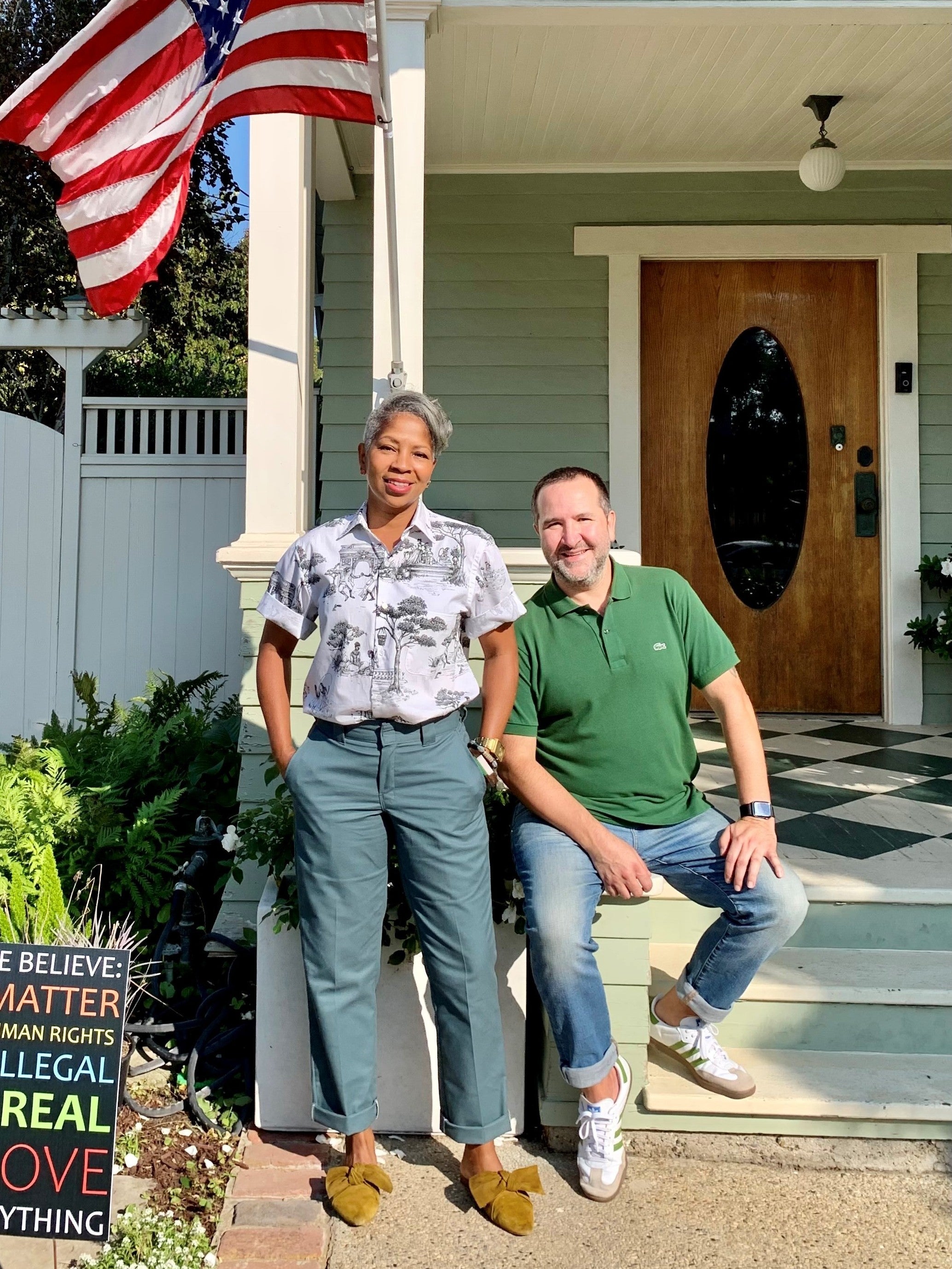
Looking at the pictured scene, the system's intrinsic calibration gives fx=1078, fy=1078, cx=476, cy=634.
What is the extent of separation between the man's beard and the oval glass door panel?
9.86ft

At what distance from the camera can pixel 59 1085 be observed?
185 centimetres

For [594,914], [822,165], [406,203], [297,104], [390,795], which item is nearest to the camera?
[390,795]

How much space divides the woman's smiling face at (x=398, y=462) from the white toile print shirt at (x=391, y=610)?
0.24 ft

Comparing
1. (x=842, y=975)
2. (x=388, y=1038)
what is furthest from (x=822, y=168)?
(x=388, y=1038)

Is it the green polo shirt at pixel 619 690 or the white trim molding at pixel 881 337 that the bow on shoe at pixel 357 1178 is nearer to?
the green polo shirt at pixel 619 690

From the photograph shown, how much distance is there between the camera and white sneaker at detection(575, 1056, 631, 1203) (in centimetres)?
217

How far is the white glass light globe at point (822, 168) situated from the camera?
4508 mm

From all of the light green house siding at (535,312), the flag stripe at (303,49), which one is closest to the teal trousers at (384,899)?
the flag stripe at (303,49)

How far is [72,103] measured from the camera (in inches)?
98.7

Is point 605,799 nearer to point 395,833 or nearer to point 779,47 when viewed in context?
point 395,833

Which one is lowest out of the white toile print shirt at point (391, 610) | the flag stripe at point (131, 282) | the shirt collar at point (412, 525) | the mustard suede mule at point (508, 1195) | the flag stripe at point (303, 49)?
the mustard suede mule at point (508, 1195)

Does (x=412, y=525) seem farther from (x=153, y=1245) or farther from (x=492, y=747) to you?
(x=153, y=1245)

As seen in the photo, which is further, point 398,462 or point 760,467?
point 760,467

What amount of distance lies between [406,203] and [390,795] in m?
1.87
